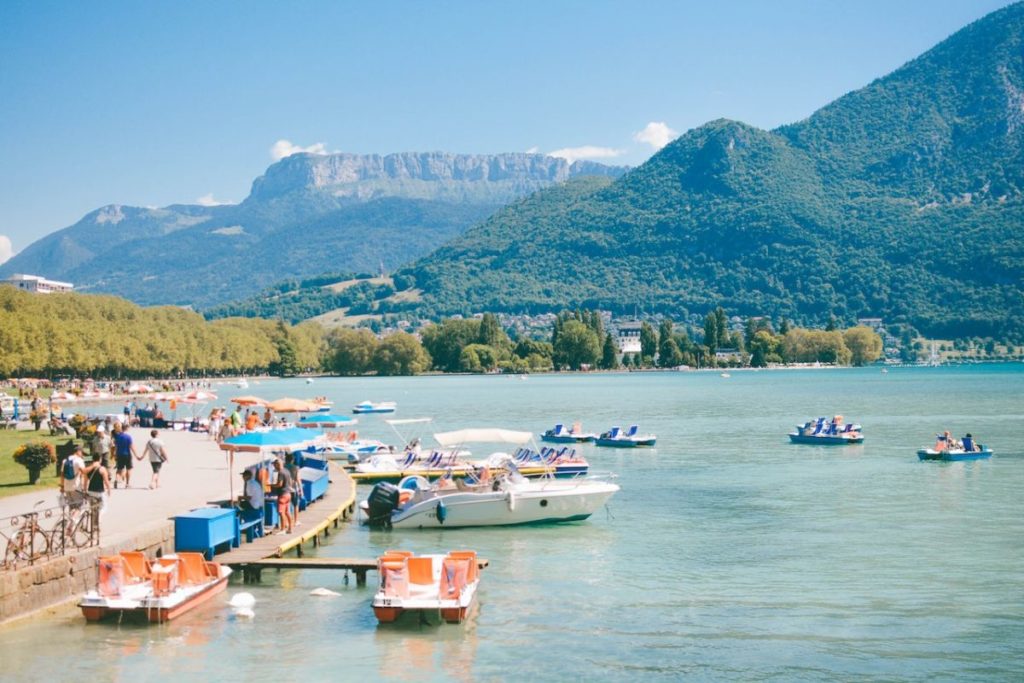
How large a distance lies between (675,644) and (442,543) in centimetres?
1186

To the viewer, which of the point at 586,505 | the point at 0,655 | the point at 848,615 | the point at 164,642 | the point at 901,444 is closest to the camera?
the point at 0,655

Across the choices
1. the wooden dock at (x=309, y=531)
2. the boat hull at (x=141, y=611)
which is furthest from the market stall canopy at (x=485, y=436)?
the boat hull at (x=141, y=611)

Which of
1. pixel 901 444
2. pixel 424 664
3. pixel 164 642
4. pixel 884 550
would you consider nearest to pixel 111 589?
pixel 164 642

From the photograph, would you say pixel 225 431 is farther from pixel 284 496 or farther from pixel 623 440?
pixel 284 496

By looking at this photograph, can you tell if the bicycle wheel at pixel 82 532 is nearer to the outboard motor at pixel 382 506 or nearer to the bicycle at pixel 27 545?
the bicycle at pixel 27 545

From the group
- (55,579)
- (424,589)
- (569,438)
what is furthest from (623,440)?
(55,579)

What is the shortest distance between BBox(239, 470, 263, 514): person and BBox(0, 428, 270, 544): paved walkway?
153cm

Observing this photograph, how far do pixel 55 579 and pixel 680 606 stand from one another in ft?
41.7

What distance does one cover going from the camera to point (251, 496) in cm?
2850

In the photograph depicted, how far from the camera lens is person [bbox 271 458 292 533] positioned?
95.3 ft

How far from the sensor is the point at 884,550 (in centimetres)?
2958

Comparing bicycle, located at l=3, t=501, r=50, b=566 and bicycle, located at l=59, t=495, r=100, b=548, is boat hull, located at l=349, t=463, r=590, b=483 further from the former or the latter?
bicycle, located at l=3, t=501, r=50, b=566

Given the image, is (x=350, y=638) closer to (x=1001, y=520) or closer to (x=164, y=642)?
(x=164, y=642)

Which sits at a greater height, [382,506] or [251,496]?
[251,496]
